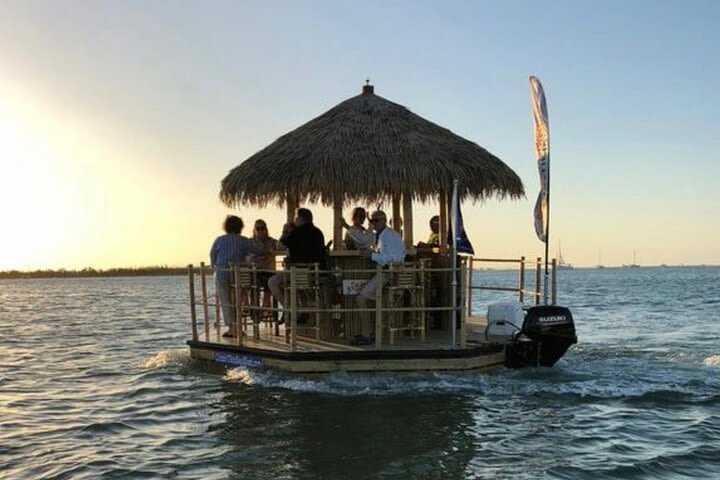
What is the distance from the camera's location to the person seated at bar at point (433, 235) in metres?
13.2

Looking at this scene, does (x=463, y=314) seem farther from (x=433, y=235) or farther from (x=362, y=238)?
(x=433, y=235)

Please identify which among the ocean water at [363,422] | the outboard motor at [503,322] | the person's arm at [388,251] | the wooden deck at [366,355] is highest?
the person's arm at [388,251]

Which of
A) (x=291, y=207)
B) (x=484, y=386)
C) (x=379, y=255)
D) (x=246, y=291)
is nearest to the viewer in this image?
(x=484, y=386)

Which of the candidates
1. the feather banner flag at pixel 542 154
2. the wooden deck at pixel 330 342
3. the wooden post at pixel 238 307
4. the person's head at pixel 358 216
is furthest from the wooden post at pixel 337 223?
the feather banner flag at pixel 542 154

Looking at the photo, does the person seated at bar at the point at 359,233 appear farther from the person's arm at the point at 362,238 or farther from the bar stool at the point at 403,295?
the bar stool at the point at 403,295

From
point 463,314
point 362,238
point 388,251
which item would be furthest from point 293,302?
point 463,314

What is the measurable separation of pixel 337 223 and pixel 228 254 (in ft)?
5.98

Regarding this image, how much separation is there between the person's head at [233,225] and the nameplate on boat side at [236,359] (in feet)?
6.48

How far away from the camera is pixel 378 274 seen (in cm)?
1020

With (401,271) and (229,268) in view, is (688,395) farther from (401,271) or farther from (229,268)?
(229,268)

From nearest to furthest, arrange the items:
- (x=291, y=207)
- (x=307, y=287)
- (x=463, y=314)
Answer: (x=463, y=314), (x=307, y=287), (x=291, y=207)

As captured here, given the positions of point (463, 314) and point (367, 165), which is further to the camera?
point (367, 165)

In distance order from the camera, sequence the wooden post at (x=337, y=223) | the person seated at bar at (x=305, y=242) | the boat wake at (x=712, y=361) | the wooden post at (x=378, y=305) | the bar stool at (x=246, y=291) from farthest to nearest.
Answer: the boat wake at (x=712, y=361) < the wooden post at (x=337, y=223) < the person seated at bar at (x=305, y=242) < the bar stool at (x=246, y=291) < the wooden post at (x=378, y=305)

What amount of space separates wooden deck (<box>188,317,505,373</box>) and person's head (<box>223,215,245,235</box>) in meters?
1.87
